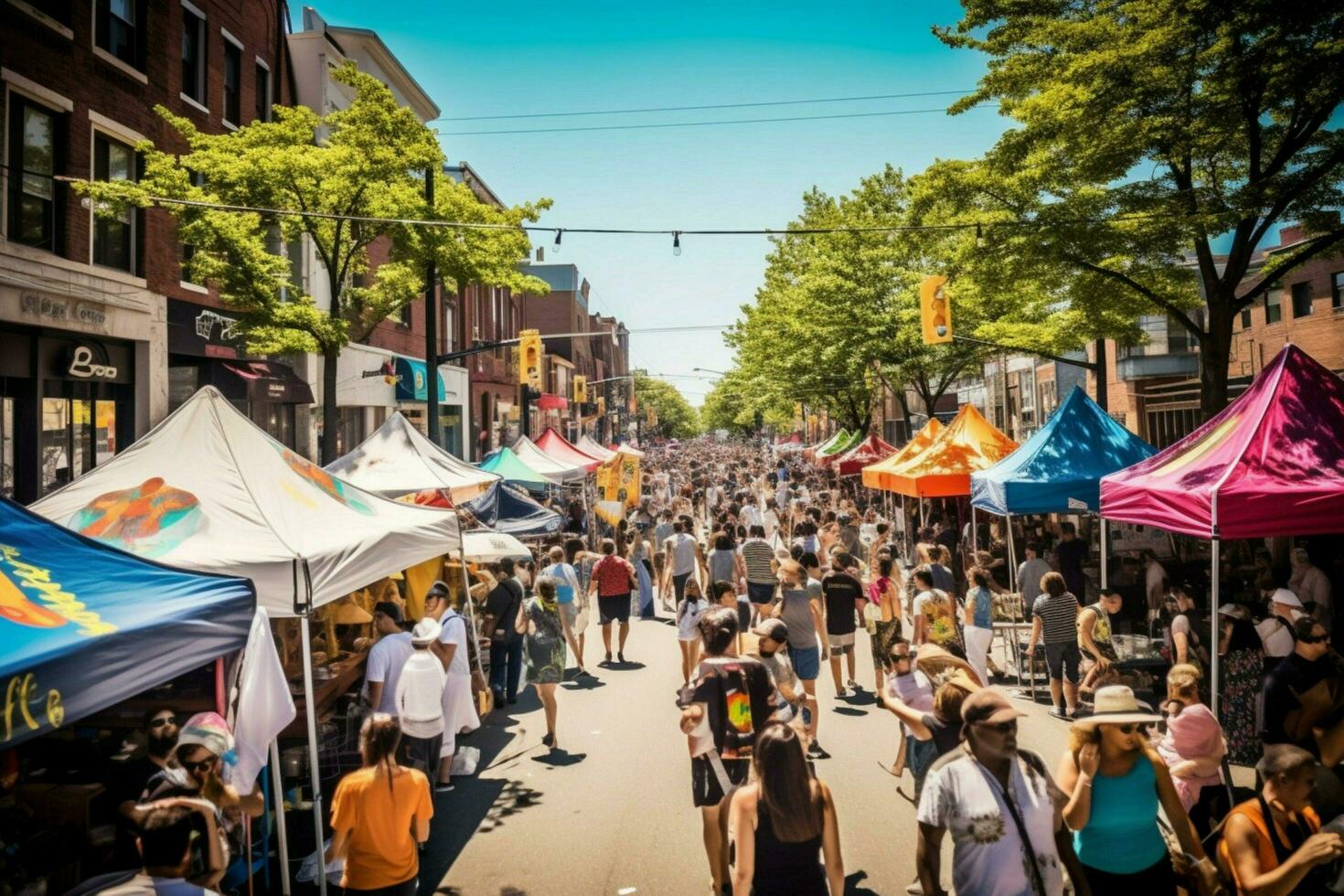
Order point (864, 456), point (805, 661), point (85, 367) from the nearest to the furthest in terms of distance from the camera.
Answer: point (805, 661), point (85, 367), point (864, 456)

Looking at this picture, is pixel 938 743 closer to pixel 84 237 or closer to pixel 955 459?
pixel 955 459

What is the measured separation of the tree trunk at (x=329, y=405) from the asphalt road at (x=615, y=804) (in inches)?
332

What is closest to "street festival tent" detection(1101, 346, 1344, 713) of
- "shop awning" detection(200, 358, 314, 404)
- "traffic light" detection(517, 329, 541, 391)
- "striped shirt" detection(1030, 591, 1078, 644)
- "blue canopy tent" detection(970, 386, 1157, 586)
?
"striped shirt" detection(1030, 591, 1078, 644)

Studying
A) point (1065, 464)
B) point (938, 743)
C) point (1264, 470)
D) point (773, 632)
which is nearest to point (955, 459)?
point (1065, 464)

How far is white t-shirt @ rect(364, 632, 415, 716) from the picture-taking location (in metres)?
6.76

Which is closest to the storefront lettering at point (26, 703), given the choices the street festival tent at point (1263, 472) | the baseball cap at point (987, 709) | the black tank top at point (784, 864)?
the black tank top at point (784, 864)

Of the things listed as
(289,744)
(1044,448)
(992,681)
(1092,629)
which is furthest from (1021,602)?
(289,744)

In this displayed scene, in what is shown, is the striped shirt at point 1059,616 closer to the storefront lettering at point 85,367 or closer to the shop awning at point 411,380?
the storefront lettering at point 85,367

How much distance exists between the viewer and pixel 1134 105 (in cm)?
1184

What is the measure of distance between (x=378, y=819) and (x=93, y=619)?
171 centimetres

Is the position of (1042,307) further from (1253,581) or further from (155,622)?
(155,622)

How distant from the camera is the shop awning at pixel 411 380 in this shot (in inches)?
1200

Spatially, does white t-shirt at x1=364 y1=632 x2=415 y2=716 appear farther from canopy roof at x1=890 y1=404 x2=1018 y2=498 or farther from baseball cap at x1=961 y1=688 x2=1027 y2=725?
canopy roof at x1=890 y1=404 x2=1018 y2=498

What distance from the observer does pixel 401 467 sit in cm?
1316
